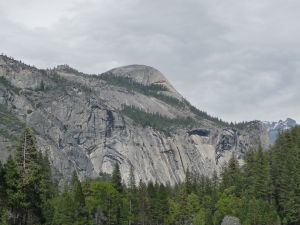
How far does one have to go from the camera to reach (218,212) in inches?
4306

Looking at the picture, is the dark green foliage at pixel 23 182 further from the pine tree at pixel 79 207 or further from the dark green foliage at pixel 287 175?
the dark green foliage at pixel 287 175

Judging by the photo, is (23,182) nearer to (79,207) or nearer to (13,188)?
(13,188)

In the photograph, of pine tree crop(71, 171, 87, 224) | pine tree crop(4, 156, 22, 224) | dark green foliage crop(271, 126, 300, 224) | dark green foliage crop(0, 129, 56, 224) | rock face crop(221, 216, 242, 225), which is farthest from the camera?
rock face crop(221, 216, 242, 225)

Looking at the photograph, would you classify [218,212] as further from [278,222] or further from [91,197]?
[91,197]

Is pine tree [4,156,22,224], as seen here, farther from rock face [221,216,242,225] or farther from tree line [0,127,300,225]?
rock face [221,216,242,225]

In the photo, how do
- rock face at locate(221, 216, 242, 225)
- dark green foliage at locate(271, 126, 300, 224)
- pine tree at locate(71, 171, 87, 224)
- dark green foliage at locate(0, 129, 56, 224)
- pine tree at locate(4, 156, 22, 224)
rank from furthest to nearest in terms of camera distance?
rock face at locate(221, 216, 242, 225) < dark green foliage at locate(271, 126, 300, 224) < pine tree at locate(71, 171, 87, 224) < dark green foliage at locate(0, 129, 56, 224) < pine tree at locate(4, 156, 22, 224)

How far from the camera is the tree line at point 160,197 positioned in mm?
56250

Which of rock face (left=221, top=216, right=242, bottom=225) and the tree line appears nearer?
the tree line

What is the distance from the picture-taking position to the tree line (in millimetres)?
56250

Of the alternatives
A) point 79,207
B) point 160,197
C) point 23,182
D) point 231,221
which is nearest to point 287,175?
point 231,221

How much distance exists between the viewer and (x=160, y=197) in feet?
410

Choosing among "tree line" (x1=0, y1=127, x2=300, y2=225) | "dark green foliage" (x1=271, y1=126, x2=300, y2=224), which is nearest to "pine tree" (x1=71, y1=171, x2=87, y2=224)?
"tree line" (x1=0, y1=127, x2=300, y2=225)

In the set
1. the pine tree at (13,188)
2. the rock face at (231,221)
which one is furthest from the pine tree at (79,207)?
the pine tree at (13,188)

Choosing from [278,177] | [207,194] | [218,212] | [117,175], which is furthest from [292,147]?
[117,175]
